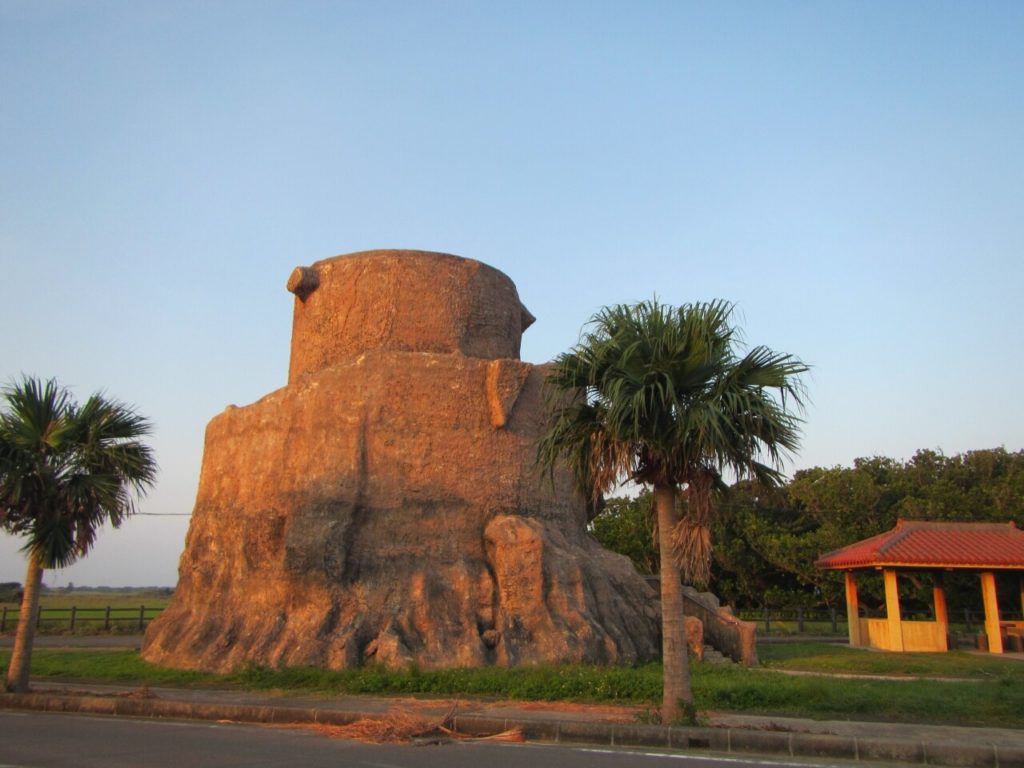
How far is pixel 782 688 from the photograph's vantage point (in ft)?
37.4

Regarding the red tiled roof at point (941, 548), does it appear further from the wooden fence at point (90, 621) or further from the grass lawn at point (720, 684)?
the wooden fence at point (90, 621)

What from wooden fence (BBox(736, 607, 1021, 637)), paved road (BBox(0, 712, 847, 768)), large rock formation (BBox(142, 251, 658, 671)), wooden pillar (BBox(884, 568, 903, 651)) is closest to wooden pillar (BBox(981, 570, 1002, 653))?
wooden pillar (BBox(884, 568, 903, 651))

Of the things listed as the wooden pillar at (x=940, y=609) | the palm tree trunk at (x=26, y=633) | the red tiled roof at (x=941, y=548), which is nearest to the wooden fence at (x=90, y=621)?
the palm tree trunk at (x=26, y=633)

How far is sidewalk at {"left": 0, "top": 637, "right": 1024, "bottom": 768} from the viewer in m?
8.43

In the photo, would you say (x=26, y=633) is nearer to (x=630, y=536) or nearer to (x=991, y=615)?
(x=991, y=615)

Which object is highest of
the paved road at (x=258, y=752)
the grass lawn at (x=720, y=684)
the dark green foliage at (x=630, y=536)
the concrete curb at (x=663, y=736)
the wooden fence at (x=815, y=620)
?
the dark green foliage at (x=630, y=536)

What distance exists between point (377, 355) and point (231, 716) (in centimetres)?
741

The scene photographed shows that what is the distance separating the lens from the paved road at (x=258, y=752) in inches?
308

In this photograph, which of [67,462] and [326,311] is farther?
[326,311]

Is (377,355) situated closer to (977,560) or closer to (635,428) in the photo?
(635,428)

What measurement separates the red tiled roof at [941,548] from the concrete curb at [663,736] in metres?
13.8

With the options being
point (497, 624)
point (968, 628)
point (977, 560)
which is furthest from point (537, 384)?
point (968, 628)

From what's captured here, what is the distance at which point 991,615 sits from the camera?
21438 mm

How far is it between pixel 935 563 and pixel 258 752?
17.8m
